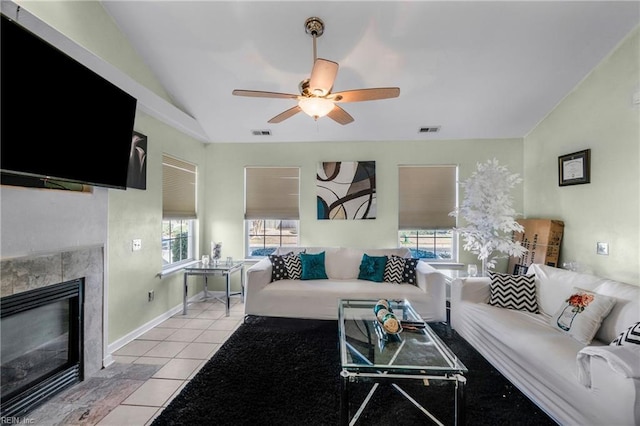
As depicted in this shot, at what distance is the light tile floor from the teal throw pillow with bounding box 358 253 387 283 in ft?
5.56

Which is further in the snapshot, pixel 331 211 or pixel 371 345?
pixel 331 211

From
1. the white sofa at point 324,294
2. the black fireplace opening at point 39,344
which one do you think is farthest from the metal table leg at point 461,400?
the black fireplace opening at point 39,344

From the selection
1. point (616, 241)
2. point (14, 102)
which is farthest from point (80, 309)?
point (616, 241)

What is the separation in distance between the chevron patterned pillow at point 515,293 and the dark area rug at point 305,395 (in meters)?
0.56

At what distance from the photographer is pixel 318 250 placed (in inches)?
154

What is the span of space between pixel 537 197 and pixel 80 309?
208 inches

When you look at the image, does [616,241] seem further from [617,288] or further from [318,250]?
[318,250]

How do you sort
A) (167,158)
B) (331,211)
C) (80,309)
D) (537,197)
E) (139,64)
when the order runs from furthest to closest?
(331,211) → (537,197) → (167,158) → (139,64) → (80,309)

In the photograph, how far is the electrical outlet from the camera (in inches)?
109

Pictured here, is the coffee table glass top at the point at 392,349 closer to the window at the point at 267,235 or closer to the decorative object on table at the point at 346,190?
the decorative object on table at the point at 346,190

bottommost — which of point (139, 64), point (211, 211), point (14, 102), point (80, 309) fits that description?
point (80, 309)

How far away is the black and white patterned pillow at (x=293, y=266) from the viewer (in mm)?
3551

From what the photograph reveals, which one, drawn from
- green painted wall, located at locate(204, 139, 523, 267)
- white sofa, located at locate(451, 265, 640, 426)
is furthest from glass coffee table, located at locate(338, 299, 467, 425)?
green painted wall, located at locate(204, 139, 523, 267)

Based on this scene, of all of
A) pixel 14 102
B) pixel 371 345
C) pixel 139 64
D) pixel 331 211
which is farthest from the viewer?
pixel 331 211
